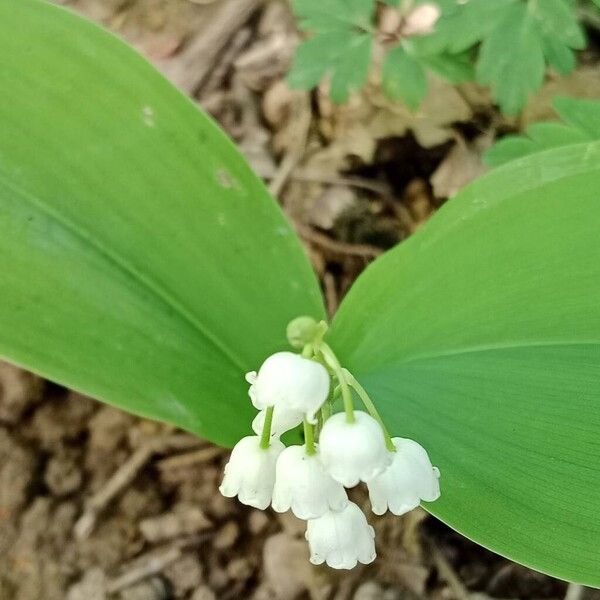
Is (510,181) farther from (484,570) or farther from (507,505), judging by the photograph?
(484,570)

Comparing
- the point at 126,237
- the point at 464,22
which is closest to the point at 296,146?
the point at 464,22

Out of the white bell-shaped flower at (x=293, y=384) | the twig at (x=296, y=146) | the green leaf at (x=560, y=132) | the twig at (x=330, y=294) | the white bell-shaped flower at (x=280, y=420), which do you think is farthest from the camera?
the twig at (x=296, y=146)

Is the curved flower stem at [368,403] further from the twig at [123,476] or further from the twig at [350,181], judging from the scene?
the twig at [350,181]

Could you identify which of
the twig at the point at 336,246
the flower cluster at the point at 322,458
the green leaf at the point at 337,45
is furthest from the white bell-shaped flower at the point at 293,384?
the twig at the point at 336,246

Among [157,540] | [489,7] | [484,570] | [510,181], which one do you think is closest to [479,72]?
[489,7]

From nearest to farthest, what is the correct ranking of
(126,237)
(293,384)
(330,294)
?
1. (293,384)
2. (126,237)
3. (330,294)

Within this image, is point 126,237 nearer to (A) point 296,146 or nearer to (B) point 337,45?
(B) point 337,45
